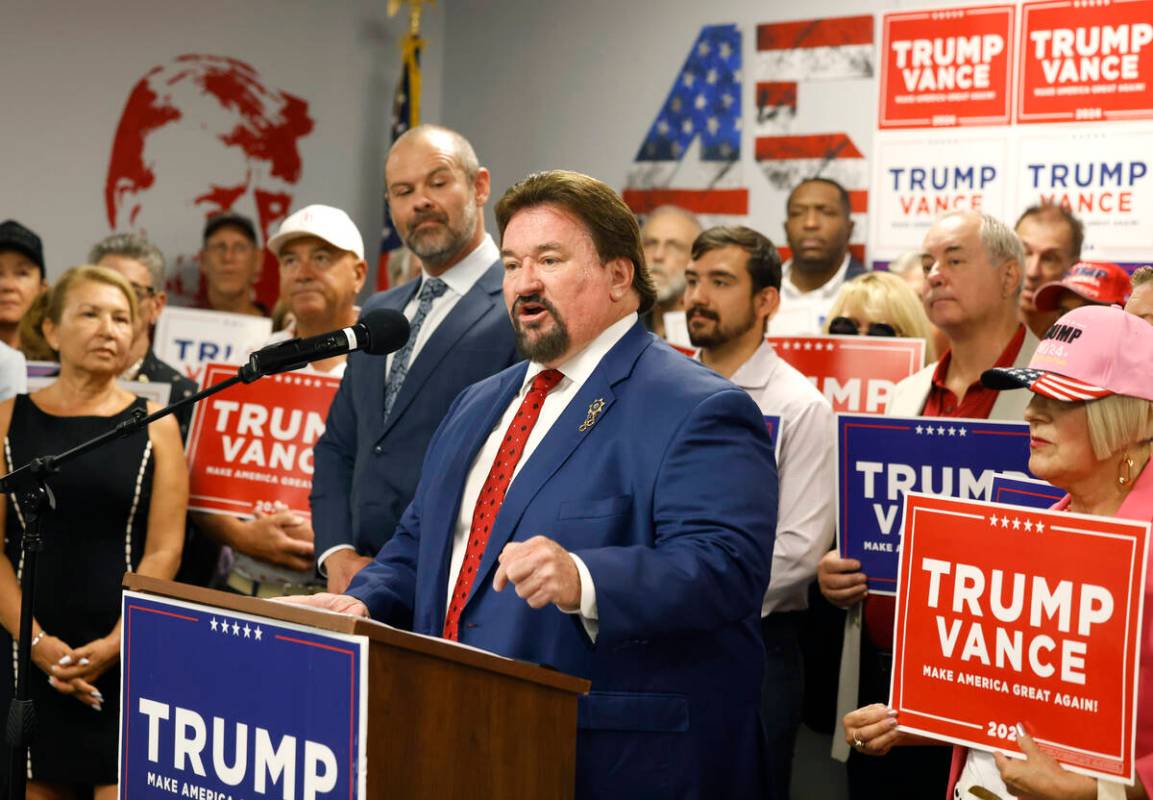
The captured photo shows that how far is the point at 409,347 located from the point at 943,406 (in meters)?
1.40

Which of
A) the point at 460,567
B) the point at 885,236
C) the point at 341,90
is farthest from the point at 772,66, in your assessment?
the point at 460,567

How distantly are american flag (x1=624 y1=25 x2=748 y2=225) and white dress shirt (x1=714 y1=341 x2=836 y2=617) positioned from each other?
4162mm

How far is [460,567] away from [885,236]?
4.84 m

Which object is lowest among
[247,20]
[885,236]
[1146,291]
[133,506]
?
[133,506]

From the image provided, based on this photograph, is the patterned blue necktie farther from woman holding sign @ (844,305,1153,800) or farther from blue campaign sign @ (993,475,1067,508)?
woman holding sign @ (844,305,1153,800)

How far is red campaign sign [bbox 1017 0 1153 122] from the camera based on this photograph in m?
6.36

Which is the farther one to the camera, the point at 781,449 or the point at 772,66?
the point at 772,66

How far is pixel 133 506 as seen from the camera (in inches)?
155

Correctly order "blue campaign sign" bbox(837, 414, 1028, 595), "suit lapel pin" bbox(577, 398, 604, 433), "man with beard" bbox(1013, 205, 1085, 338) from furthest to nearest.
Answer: "man with beard" bbox(1013, 205, 1085, 338) < "blue campaign sign" bbox(837, 414, 1028, 595) < "suit lapel pin" bbox(577, 398, 604, 433)

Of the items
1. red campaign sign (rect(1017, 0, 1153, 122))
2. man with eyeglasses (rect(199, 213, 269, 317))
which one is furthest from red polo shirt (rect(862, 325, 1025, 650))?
man with eyeglasses (rect(199, 213, 269, 317))

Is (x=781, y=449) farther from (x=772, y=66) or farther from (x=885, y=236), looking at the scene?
(x=772, y=66)

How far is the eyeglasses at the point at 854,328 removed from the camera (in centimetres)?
461

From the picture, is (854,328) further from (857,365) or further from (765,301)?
(765,301)

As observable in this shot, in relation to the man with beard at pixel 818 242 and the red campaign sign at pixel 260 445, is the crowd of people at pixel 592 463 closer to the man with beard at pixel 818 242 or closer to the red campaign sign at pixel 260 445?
the red campaign sign at pixel 260 445
